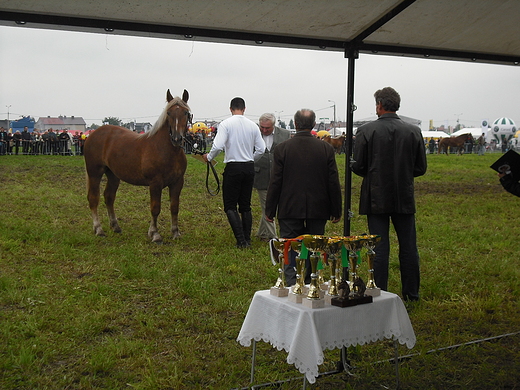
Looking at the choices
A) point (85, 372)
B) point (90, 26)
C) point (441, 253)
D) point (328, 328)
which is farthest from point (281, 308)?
point (441, 253)

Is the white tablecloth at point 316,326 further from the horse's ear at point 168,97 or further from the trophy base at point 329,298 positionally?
the horse's ear at point 168,97

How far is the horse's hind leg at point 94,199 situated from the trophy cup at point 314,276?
237 inches

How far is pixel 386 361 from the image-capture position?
3840mm

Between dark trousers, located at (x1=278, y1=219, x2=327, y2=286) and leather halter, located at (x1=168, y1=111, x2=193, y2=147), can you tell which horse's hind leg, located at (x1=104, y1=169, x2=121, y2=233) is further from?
dark trousers, located at (x1=278, y1=219, x2=327, y2=286)

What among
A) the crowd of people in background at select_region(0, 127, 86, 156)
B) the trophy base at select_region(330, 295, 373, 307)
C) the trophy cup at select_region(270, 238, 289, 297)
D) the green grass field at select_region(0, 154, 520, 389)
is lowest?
the green grass field at select_region(0, 154, 520, 389)

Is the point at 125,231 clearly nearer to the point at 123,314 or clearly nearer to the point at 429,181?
the point at 123,314

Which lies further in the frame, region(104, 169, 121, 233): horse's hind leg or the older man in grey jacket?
region(104, 169, 121, 233): horse's hind leg

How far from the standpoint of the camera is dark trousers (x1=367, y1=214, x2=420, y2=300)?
4.86 metres

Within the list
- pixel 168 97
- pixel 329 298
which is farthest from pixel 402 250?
pixel 168 97

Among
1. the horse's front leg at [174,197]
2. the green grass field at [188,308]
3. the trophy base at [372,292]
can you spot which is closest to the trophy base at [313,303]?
the trophy base at [372,292]

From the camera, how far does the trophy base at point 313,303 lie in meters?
2.96

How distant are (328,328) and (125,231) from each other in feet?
21.3

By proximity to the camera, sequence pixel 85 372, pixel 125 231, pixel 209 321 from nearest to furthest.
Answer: pixel 85 372 → pixel 209 321 → pixel 125 231

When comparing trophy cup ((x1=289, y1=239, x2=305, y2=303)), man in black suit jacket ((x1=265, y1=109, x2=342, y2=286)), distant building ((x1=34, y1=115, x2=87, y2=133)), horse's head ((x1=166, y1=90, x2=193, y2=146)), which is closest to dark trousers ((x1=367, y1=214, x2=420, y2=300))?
A: man in black suit jacket ((x1=265, y1=109, x2=342, y2=286))
